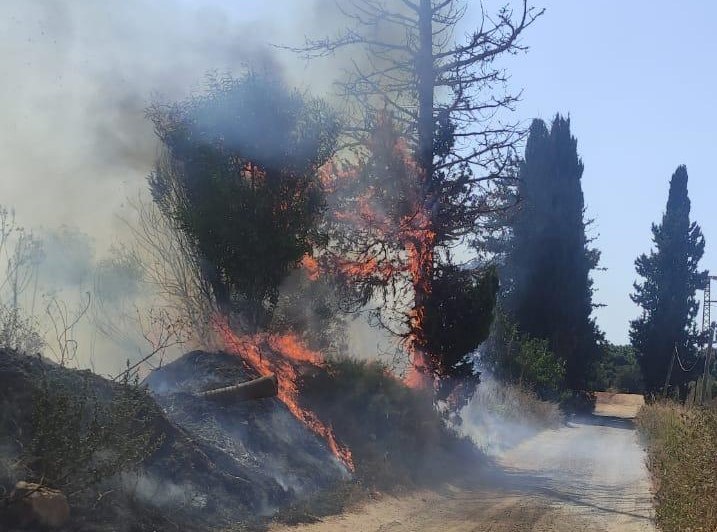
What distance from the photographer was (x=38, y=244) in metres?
14.6

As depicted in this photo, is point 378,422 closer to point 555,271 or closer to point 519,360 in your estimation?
point 519,360

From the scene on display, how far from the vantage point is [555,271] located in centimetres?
4138

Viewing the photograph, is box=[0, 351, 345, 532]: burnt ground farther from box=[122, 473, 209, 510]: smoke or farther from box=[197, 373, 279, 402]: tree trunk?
box=[197, 373, 279, 402]: tree trunk

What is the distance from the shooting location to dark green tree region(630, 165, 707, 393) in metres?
45.4

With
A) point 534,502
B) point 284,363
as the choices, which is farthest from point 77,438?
point 534,502

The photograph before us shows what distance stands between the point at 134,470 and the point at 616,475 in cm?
1199

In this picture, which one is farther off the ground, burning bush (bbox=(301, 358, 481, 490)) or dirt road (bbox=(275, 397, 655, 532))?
burning bush (bbox=(301, 358, 481, 490))

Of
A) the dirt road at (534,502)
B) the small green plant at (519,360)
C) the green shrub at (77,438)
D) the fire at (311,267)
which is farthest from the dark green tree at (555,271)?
the green shrub at (77,438)

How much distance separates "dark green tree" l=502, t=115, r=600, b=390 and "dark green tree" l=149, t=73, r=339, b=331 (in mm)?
26764

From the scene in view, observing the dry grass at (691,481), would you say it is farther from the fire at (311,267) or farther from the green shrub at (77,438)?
the fire at (311,267)

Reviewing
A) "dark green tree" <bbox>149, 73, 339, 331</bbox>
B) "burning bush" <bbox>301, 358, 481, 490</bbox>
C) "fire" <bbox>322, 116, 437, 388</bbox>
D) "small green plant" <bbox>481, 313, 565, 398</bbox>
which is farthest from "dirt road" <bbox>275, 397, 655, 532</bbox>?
"small green plant" <bbox>481, 313, 565, 398</bbox>

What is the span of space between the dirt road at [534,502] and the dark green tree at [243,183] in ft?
16.6

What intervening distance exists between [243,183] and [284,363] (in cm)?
375

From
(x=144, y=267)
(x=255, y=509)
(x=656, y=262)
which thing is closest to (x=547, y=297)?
(x=656, y=262)
